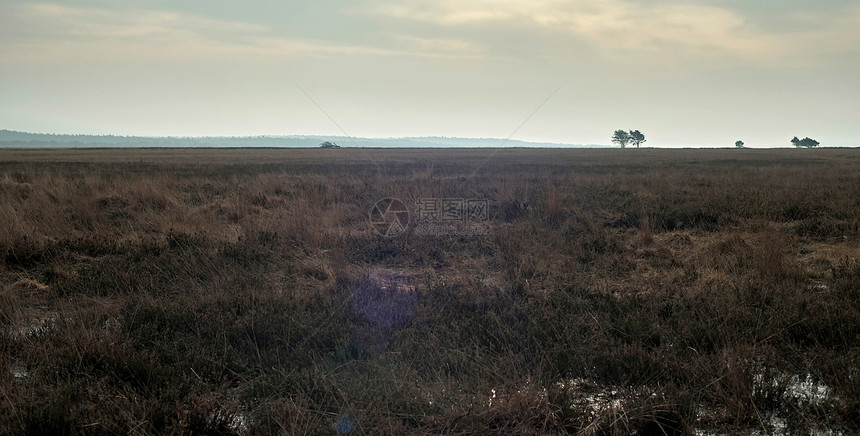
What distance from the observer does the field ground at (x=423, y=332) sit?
3.21m

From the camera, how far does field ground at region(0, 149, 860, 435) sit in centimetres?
321

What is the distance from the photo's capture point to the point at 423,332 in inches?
184

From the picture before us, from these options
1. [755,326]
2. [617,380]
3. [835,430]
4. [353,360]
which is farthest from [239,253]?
[835,430]

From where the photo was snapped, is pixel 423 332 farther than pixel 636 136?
No

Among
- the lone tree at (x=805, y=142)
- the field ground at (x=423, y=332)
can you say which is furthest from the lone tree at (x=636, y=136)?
the field ground at (x=423, y=332)

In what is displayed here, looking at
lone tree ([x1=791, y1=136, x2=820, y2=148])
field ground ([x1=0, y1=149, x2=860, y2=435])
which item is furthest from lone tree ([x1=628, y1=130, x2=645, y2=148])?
field ground ([x1=0, y1=149, x2=860, y2=435])

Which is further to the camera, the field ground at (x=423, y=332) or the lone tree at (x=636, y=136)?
the lone tree at (x=636, y=136)

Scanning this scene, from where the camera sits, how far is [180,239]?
8.51 m

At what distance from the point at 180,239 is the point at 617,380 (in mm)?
7343

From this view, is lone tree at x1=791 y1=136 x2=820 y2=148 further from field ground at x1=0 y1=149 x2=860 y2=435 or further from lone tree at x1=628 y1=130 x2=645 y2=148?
field ground at x1=0 y1=149 x2=860 y2=435

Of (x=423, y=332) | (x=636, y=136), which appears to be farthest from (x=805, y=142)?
(x=423, y=332)

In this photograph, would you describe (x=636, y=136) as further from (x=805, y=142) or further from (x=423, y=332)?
(x=423, y=332)

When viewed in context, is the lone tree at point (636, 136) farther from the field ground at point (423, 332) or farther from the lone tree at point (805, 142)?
the field ground at point (423, 332)

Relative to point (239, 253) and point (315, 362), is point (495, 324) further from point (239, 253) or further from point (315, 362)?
point (239, 253)
